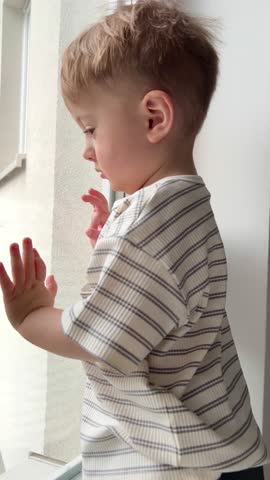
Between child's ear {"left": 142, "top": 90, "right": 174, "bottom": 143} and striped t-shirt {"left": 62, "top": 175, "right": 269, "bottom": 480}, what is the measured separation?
0.21ft

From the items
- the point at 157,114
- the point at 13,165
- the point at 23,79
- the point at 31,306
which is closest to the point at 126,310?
the point at 31,306

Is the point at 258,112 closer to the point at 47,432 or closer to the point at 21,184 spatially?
the point at 21,184

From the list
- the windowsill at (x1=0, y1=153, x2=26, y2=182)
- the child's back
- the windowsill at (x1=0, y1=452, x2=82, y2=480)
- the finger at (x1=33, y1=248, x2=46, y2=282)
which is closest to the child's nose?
the child's back

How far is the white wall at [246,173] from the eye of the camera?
93cm

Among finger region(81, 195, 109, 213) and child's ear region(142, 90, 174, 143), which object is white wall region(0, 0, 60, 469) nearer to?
finger region(81, 195, 109, 213)

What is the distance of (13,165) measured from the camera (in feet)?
3.29

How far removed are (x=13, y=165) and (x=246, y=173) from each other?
0.42m

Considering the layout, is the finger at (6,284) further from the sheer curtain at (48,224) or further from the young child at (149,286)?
the sheer curtain at (48,224)

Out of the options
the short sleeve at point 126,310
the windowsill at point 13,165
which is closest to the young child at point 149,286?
the short sleeve at point 126,310

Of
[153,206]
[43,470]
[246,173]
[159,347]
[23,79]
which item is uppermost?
[23,79]

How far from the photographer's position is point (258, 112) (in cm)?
94

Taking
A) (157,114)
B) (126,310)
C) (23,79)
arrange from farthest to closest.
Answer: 1. (23,79)
2. (157,114)
3. (126,310)

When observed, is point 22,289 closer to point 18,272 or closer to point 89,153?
point 18,272

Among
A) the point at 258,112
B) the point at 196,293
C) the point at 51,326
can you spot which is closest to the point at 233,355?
the point at 196,293
